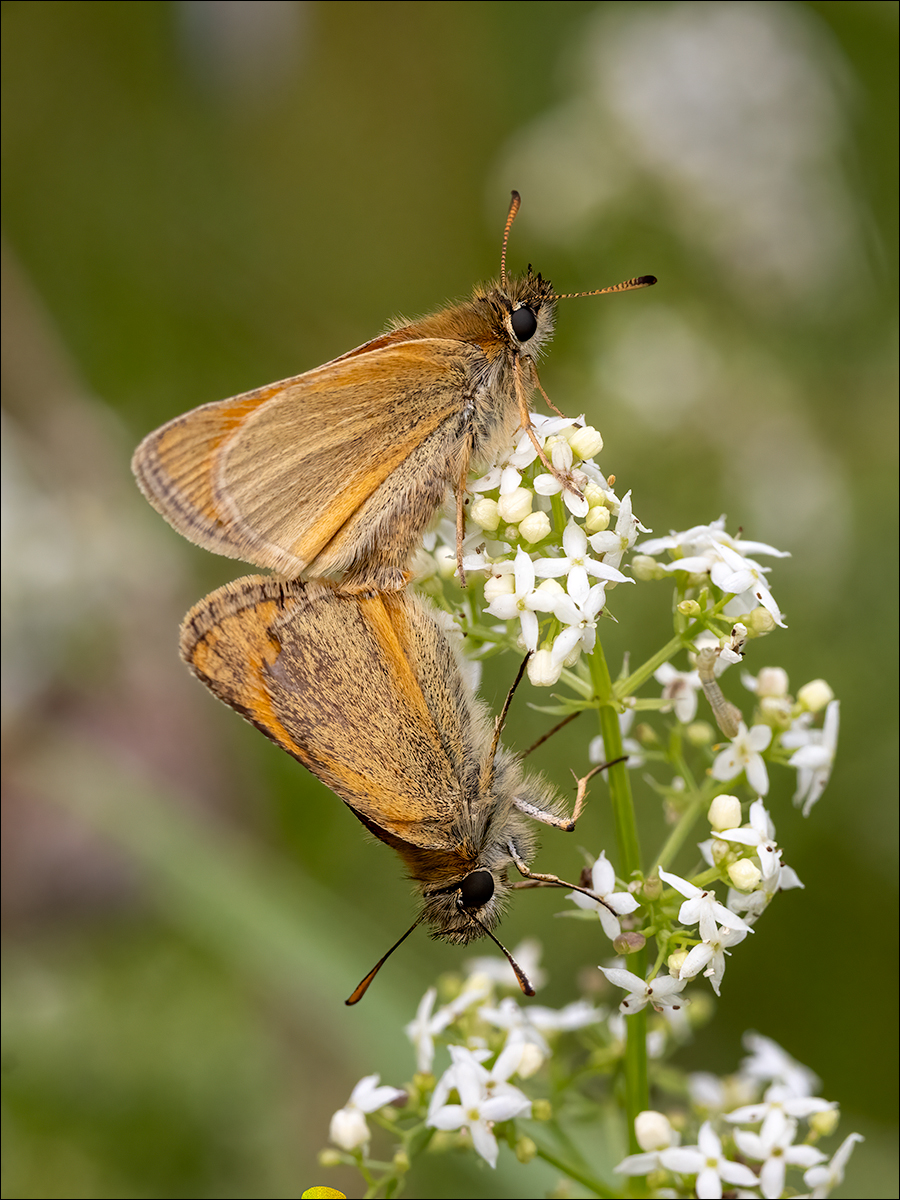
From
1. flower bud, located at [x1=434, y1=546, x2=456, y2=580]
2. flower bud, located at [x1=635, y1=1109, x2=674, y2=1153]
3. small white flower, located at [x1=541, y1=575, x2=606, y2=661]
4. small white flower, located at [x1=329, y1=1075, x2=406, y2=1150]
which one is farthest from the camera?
flower bud, located at [x1=434, y1=546, x2=456, y2=580]

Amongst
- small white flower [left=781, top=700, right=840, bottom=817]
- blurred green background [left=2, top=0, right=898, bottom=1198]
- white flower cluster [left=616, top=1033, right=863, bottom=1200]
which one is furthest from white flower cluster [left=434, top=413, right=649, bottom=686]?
blurred green background [left=2, top=0, right=898, bottom=1198]

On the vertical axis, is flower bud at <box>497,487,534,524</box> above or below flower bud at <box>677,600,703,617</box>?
above

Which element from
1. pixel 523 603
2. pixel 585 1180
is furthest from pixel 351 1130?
pixel 523 603

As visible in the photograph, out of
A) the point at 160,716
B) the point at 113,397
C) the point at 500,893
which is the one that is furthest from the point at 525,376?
the point at 160,716

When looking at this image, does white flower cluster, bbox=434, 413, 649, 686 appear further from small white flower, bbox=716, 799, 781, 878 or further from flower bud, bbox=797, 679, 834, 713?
flower bud, bbox=797, 679, 834, 713

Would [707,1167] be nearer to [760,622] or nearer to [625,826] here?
[625,826]

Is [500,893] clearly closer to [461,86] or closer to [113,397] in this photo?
[113,397]

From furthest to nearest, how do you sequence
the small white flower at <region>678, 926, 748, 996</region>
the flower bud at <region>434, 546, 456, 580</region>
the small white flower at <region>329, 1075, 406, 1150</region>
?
the flower bud at <region>434, 546, 456, 580</region> → the small white flower at <region>329, 1075, 406, 1150</region> → the small white flower at <region>678, 926, 748, 996</region>
